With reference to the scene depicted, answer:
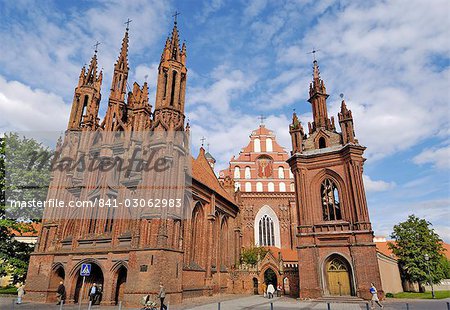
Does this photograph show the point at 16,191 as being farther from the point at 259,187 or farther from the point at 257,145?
the point at 257,145

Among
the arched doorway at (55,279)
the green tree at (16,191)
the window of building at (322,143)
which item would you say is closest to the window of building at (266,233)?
the window of building at (322,143)

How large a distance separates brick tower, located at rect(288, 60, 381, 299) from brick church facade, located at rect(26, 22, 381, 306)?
3.1 inches

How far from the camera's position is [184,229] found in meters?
25.0

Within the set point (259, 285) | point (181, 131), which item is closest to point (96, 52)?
point (181, 131)

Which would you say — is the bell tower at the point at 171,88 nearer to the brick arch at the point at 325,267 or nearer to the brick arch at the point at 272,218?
the brick arch at the point at 325,267

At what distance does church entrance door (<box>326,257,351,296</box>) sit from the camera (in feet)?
79.4

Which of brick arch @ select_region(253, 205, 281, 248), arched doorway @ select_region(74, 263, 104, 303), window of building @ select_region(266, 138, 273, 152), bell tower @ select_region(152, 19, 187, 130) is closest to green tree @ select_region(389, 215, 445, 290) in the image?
brick arch @ select_region(253, 205, 281, 248)

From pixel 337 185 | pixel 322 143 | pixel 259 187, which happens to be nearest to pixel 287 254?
pixel 259 187

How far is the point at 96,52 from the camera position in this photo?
113 feet

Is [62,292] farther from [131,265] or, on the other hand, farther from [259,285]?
[259,285]

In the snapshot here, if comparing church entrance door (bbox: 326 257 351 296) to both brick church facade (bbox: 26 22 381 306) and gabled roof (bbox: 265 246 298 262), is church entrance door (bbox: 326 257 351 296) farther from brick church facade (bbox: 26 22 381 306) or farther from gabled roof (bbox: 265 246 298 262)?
gabled roof (bbox: 265 246 298 262)

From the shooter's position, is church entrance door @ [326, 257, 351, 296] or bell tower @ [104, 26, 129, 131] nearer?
church entrance door @ [326, 257, 351, 296]

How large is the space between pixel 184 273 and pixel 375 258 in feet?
48.1

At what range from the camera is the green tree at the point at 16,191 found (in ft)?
84.1
